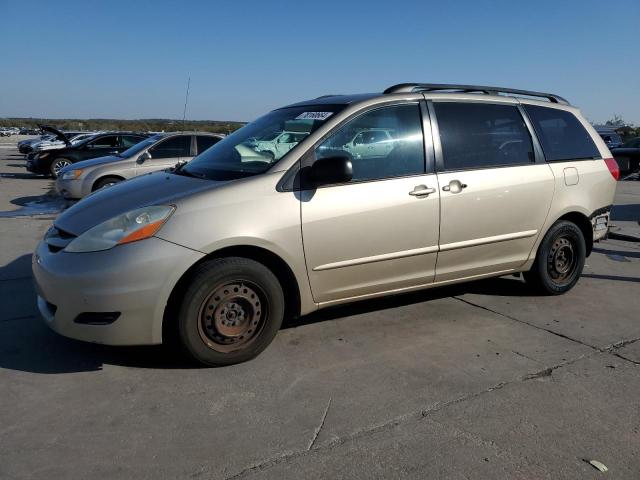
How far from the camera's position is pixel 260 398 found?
3.23 m

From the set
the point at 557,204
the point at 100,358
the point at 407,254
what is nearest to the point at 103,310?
the point at 100,358

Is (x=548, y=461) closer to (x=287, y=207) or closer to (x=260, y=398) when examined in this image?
(x=260, y=398)

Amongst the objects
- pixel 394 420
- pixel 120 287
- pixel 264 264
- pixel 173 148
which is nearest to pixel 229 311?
pixel 264 264

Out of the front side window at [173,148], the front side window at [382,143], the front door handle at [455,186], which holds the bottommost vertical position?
the front side window at [173,148]

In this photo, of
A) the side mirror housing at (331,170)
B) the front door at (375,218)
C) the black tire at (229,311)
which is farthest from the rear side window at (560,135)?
the black tire at (229,311)

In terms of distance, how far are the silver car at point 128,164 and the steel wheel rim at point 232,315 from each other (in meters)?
7.03

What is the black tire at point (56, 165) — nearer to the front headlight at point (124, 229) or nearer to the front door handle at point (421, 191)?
the front headlight at point (124, 229)

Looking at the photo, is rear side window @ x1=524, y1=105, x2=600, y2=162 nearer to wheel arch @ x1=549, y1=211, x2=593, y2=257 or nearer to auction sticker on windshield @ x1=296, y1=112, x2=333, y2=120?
wheel arch @ x1=549, y1=211, x2=593, y2=257

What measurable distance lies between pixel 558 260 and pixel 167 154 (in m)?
7.51

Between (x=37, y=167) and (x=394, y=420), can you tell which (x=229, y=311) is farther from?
(x=37, y=167)

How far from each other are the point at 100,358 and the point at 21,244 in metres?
4.08

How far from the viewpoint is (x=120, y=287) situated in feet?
Result: 10.6

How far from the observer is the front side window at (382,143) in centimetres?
397

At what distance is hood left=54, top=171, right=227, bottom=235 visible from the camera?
140 inches
